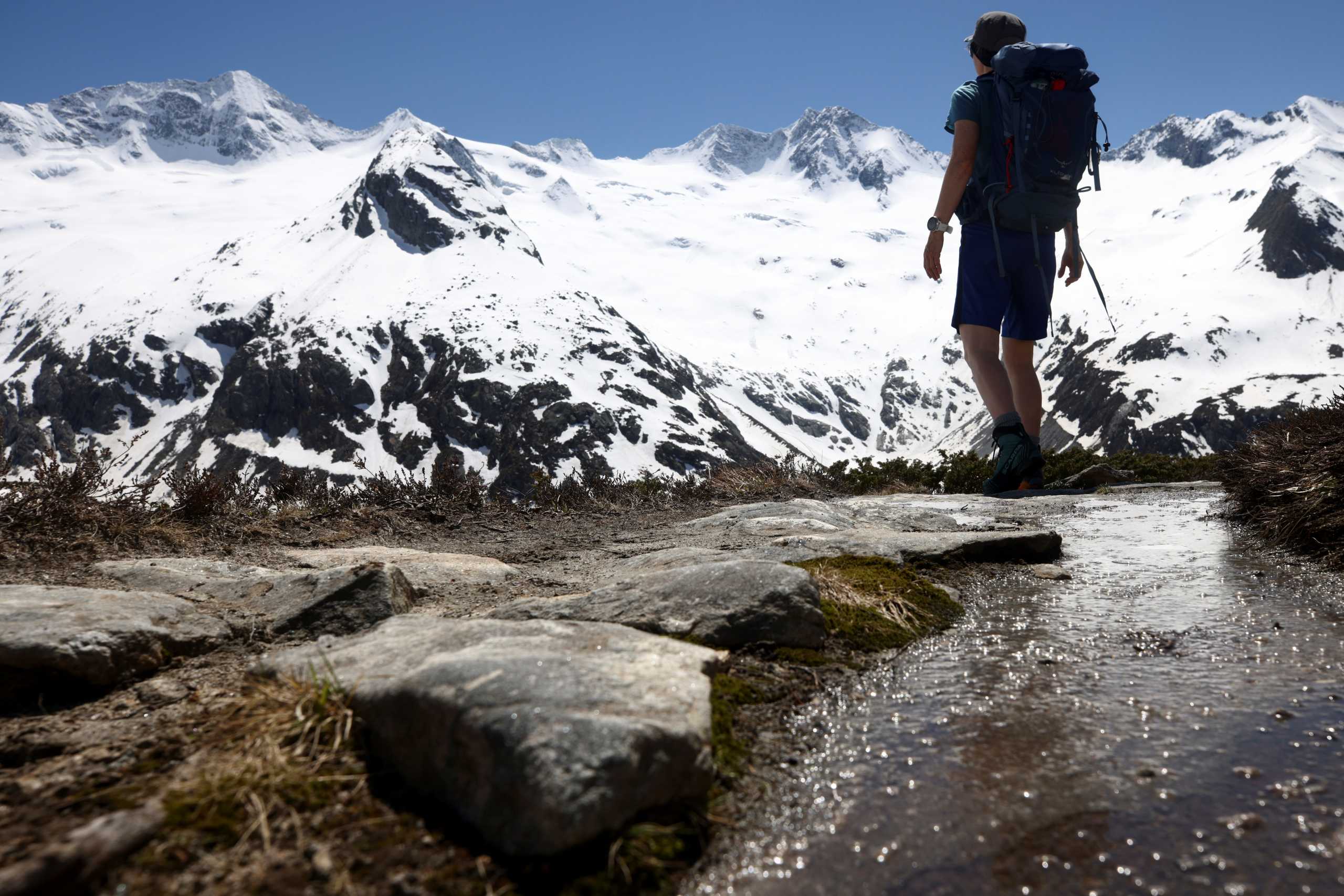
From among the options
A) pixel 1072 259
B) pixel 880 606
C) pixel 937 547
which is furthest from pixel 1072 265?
pixel 880 606

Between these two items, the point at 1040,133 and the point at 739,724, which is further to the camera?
the point at 1040,133

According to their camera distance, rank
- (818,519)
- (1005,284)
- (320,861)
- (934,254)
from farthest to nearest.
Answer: (934,254)
(1005,284)
(818,519)
(320,861)

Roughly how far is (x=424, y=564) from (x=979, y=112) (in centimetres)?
527

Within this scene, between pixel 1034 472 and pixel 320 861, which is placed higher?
pixel 1034 472

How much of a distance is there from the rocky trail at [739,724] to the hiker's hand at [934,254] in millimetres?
3312

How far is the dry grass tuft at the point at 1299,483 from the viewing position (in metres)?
3.95

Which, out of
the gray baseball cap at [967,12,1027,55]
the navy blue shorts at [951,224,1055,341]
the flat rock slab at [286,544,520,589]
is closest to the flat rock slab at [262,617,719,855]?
the flat rock slab at [286,544,520,589]

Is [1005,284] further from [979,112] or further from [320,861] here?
[320,861]

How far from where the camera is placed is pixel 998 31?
21.9ft

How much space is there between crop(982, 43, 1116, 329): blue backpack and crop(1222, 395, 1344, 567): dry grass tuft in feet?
4.48

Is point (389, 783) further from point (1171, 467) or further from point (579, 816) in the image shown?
point (1171, 467)

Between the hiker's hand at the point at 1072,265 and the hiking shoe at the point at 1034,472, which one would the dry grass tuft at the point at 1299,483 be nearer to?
the hiking shoe at the point at 1034,472

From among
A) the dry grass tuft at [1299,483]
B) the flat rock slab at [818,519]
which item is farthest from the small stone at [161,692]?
the dry grass tuft at [1299,483]

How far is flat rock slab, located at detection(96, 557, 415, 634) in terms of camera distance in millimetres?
3244
